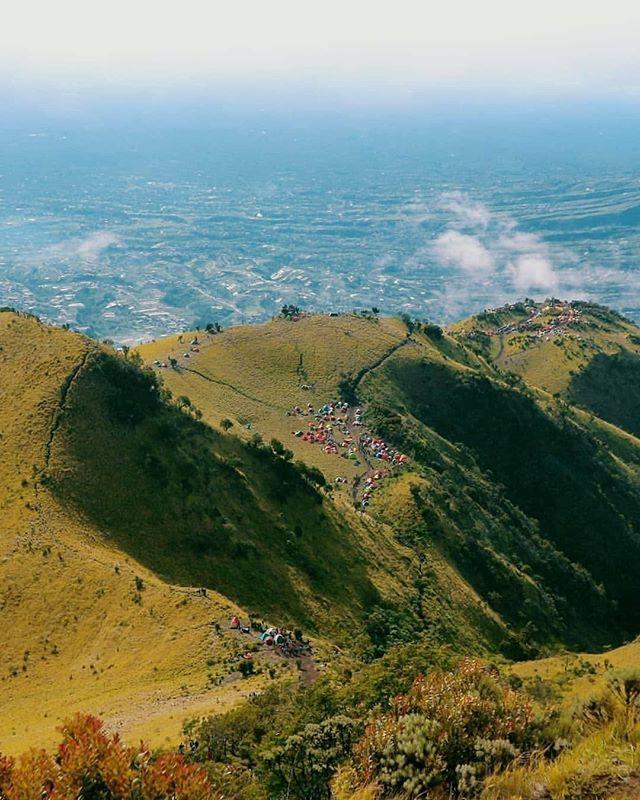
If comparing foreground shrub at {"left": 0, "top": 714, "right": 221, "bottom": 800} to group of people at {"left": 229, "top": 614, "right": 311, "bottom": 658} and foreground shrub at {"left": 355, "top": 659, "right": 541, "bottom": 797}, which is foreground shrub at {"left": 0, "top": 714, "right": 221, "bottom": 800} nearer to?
foreground shrub at {"left": 355, "top": 659, "right": 541, "bottom": 797}

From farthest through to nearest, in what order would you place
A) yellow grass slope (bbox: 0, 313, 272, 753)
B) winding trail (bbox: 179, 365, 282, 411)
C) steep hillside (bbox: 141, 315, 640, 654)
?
1. winding trail (bbox: 179, 365, 282, 411)
2. steep hillside (bbox: 141, 315, 640, 654)
3. yellow grass slope (bbox: 0, 313, 272, 753)

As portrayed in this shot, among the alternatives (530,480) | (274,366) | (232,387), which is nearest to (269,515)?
(232,387)

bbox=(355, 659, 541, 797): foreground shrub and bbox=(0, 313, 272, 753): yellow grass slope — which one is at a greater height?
bbox=(355, 659, 541, 797): foreground shrub

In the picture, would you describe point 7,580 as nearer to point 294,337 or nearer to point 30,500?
point 30,500

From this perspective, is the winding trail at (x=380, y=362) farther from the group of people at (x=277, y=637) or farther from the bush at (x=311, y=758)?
the bush at (x=311, y=758)

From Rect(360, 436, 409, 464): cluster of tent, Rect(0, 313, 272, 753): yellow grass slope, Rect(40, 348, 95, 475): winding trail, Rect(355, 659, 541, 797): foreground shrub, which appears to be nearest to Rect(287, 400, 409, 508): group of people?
Rect(360, 436, 409, 464): cluster of tent

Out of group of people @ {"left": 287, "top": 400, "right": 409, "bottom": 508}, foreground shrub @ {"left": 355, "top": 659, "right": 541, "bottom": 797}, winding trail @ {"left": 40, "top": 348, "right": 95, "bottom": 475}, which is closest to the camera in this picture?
Answer: foreground shrub @ {"left": 355, "top": 659, "right": 541, "bottom": 797}

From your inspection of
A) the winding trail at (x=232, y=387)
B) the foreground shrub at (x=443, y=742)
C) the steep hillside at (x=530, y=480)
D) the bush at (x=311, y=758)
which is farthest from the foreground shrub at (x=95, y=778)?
the winding trail at (x=232, y=387)
